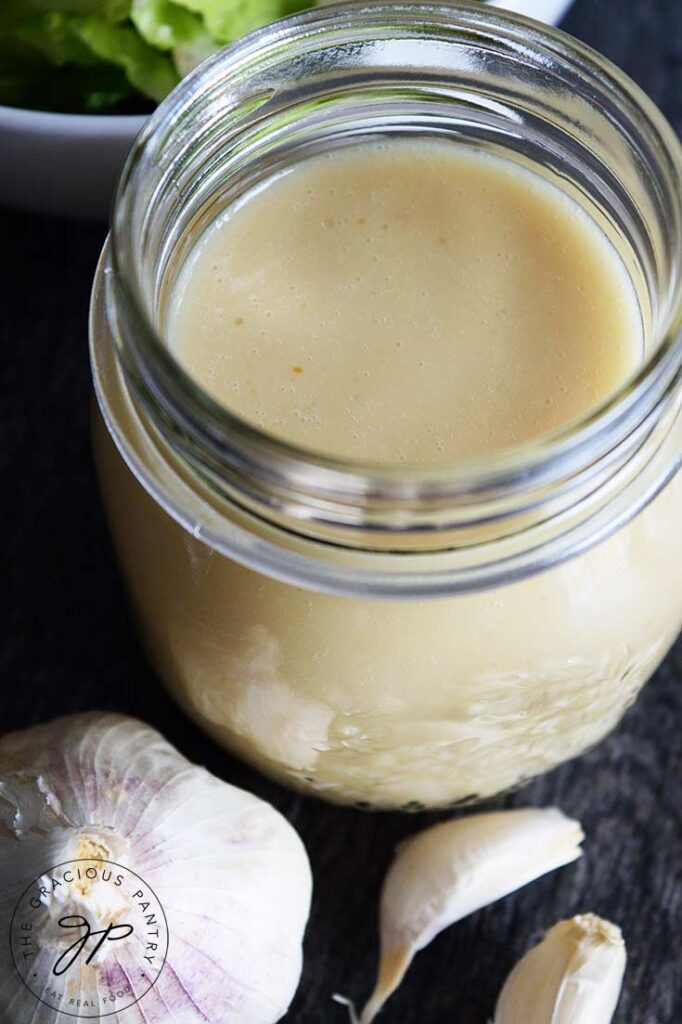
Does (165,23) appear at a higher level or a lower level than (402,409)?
higher

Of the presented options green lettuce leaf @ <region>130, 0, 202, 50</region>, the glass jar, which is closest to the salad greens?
green lettuce leaf @ <region>130, 0, 202, 50</region>

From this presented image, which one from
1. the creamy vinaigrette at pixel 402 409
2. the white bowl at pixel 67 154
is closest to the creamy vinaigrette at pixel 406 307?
the creamy vinaigrette at pixel 402 409

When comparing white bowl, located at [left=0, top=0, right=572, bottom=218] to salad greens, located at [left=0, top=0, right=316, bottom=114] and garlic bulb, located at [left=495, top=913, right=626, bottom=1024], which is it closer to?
salad greens, located at [left=0, top=0, right=316, bottom=114]

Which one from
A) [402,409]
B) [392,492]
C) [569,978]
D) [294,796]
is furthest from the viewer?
[294,796]

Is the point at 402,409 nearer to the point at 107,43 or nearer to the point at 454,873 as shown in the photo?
the point at 454,873

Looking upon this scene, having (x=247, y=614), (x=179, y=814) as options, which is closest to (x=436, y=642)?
(x=247, y=614)

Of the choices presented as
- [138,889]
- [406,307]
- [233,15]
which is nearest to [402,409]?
[406,307]

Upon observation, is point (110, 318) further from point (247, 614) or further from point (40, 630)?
point (40, 630)
